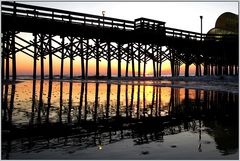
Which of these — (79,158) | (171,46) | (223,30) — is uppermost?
(223,30)

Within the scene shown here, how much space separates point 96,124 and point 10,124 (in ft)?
5.37

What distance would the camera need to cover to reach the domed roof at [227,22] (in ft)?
176

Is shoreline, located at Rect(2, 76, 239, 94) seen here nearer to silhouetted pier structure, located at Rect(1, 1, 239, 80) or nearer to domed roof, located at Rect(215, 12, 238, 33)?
silhouetted pier structure, located at Rect(1, 1, 239, 80)

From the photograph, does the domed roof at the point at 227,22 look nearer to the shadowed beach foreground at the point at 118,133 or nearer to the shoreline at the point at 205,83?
the shoreline at the point at 205,83

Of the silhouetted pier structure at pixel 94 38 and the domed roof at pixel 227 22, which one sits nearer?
the silhouetted pier structure at pixel 94 38

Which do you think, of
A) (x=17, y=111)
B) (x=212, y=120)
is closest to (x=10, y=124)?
(x=17, y=111)

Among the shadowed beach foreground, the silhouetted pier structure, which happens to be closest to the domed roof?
the silhouetted pier structure

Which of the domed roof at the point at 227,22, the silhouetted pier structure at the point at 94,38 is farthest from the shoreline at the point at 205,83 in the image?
the domed roof at the point at 227,22

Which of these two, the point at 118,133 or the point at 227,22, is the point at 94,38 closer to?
the point at 118,133

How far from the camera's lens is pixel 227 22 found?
178 ft

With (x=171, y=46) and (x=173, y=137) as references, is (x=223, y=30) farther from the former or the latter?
(x=173, y=137)

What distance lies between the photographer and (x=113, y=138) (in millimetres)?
4738

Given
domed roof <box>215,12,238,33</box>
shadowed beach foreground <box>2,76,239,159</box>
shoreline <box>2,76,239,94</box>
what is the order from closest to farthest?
shadowed beach foreground <box>2,76,239,159</box> → shoreline <box>2,76,239,94</box> → domed roof <box>215,12,238,33</box>

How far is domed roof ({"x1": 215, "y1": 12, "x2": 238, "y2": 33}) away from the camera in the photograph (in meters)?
53.5
